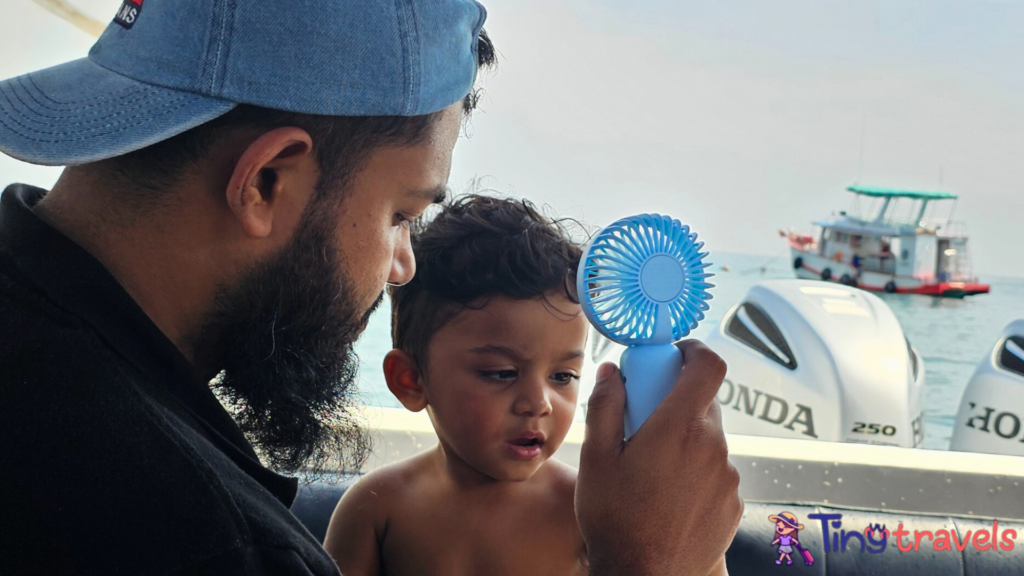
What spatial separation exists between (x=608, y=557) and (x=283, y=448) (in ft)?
1.22

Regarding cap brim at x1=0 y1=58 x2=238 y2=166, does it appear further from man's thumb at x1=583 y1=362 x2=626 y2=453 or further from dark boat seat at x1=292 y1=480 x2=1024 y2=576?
dark boat seat at x1=292 y1=480 x2=1024 y2=576

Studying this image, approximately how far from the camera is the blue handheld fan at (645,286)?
84 cm

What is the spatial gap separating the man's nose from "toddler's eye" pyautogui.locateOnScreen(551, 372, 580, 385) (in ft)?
1.26

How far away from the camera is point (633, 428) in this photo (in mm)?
790

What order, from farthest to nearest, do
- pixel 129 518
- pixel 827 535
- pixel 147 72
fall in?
pixel 827 535, pixel 147 72, pixel 129 518

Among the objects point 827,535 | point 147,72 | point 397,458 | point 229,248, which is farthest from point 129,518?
point 827,535

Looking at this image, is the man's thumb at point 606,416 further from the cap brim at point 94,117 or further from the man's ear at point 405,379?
the man's ear at point 405,379

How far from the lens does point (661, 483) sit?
2.46ft

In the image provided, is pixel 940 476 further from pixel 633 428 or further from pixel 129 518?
pixel 129 518

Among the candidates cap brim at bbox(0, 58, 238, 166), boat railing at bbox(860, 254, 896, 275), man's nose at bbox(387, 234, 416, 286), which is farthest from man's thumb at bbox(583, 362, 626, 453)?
boat railing at bbox(860, 254, 896, 275)

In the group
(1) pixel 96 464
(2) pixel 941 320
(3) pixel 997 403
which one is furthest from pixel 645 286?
(2) pixel 941 320

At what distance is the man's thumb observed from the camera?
2.54ft

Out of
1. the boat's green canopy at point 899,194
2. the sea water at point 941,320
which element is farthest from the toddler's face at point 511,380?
the boat's green canopy at point 899,194

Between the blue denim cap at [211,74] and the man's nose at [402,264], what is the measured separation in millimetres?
196
